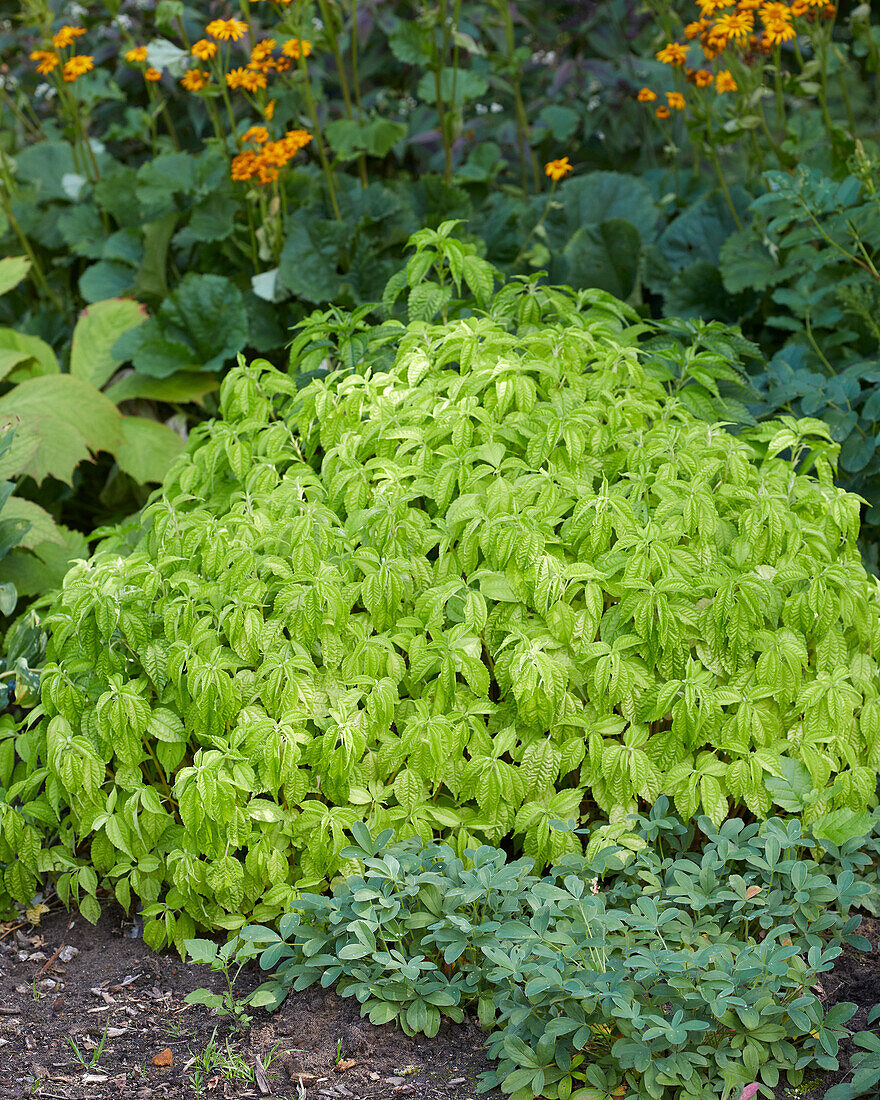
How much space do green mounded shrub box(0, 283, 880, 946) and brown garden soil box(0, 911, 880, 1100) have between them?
0.47 feet

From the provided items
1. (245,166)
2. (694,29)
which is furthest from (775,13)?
(245,166)

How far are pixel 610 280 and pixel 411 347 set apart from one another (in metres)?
1.37

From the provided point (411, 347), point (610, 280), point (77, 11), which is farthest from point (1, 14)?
point (411, 347)

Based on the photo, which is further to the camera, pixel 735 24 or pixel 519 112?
pixel 519 112

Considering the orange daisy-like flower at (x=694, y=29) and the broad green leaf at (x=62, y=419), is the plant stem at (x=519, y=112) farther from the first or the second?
the broad green leaf at (x=62, y=419)

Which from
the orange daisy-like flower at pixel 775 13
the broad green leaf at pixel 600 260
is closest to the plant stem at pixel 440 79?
the broad green leaf at pixel 600 260

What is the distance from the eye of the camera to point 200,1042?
182cm

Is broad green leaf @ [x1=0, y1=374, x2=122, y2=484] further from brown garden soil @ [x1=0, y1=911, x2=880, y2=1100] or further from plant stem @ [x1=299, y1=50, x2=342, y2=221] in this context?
brown garden soil @ [x1=0, y1=911, x2=880, y2=1100]

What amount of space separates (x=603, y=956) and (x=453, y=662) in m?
0.57

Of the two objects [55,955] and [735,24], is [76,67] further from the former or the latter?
[55,955]

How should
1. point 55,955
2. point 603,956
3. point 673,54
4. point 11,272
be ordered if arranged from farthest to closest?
point 11,272, point 673,54, point 55,955, point 603,956

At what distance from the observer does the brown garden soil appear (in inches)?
67.7

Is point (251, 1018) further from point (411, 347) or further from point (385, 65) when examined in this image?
point (385, 65)

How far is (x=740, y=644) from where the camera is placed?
6.53ft
